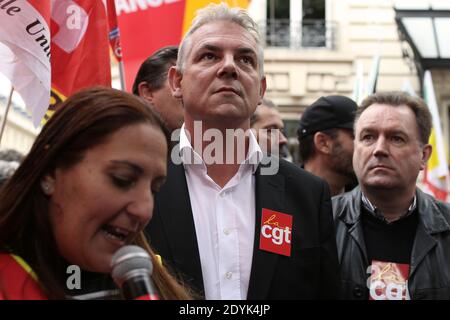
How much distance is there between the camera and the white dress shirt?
277 cm

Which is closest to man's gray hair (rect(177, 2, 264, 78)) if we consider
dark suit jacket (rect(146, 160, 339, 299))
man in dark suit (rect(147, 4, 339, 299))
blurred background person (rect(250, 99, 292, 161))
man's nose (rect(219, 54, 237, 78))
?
man in dark suit (rect(147, 4, 339, 299))

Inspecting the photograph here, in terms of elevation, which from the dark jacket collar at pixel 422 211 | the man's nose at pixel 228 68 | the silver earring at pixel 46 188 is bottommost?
the silver earring at pixel 46 188

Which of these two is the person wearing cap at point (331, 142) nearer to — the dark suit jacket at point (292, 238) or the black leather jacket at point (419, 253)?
the black leather jacket at point (419, 253)

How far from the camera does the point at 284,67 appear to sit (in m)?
A: 16.4

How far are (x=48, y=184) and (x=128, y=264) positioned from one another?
376mm

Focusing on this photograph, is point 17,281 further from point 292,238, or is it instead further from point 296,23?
point 296,23

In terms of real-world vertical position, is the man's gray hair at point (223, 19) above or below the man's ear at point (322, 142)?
below

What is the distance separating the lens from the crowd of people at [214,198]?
179 centimetres

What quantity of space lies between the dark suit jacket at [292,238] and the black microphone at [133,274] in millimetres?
1081

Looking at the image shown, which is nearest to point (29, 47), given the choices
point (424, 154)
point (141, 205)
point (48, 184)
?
point (48, 184)

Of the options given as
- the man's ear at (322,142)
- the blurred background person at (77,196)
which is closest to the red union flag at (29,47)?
the blurred background person at (77,196)

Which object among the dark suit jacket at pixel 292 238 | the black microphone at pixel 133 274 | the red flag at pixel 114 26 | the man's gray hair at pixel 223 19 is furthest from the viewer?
the red flag at pixel 114 26

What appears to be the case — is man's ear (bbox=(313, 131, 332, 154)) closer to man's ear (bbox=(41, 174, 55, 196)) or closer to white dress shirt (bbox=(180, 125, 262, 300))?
white dress shirt (bbox=(180, 125, 262, 300))
